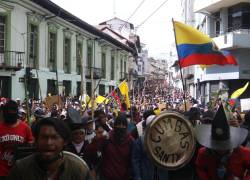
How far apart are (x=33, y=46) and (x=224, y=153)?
22.9 meters

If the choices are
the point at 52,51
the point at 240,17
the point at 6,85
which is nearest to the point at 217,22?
the point at 240,17

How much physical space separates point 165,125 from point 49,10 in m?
22.8

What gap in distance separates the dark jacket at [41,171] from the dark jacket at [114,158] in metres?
2.80

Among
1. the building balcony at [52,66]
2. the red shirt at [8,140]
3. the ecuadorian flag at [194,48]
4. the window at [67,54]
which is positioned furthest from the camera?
the window at [67,54]

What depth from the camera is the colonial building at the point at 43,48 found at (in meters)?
23.0

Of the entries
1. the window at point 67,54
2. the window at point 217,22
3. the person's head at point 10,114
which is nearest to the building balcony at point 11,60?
the window at point 67,54

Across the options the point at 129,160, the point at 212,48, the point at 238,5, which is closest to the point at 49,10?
the point at 238,5

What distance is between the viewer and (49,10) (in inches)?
1070

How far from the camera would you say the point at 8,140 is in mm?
5828

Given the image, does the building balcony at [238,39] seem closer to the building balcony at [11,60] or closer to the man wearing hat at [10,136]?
the building balcony at [11,60]

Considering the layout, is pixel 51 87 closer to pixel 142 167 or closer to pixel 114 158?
pixel 114 158

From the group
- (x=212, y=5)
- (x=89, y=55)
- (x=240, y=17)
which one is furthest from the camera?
(x=89, y=55)

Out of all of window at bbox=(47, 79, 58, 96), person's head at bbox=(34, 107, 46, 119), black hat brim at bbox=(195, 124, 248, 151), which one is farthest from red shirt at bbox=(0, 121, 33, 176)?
window at bbox=(47, 79, 58, 96)

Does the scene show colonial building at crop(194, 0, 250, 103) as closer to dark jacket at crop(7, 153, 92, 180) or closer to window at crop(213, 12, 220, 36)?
window at crop(213, 12, 220, 36)
